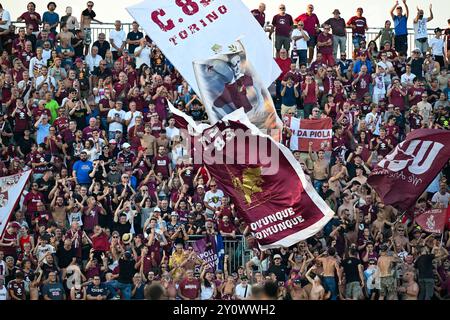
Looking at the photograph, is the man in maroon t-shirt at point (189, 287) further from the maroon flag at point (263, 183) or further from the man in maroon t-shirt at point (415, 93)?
the man in maroon t-shirt at point (415, 93)

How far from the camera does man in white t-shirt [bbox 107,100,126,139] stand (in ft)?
105

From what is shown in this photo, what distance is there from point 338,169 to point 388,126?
7.31 feet

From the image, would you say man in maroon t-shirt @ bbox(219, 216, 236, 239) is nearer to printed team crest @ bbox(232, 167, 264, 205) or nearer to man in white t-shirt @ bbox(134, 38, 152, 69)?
printed team crest @ bbox(232, 167, 264, 205)

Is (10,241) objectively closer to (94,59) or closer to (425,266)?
(94,59)

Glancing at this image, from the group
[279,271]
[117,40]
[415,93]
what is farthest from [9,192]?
[415,93]

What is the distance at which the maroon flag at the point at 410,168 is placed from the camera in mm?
29297

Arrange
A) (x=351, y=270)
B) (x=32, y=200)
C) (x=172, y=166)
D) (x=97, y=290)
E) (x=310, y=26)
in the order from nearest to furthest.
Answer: (x=97, y=290) < (x=351, y=270) < (x=32, y=200) < (x=172, y=166) < (x=310, y=26)

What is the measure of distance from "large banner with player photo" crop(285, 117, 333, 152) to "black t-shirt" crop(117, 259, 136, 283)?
212 inches

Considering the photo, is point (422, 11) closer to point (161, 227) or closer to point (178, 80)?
point (178, 80)

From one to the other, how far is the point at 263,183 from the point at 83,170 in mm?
5662

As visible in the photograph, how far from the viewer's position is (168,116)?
32906 mm

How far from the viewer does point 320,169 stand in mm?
31234

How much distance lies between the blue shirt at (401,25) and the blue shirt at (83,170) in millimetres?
9213

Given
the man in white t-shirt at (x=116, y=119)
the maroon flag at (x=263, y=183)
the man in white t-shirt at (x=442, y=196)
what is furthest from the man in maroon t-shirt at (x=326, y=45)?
the maroon flag at (x=263, y=183)
